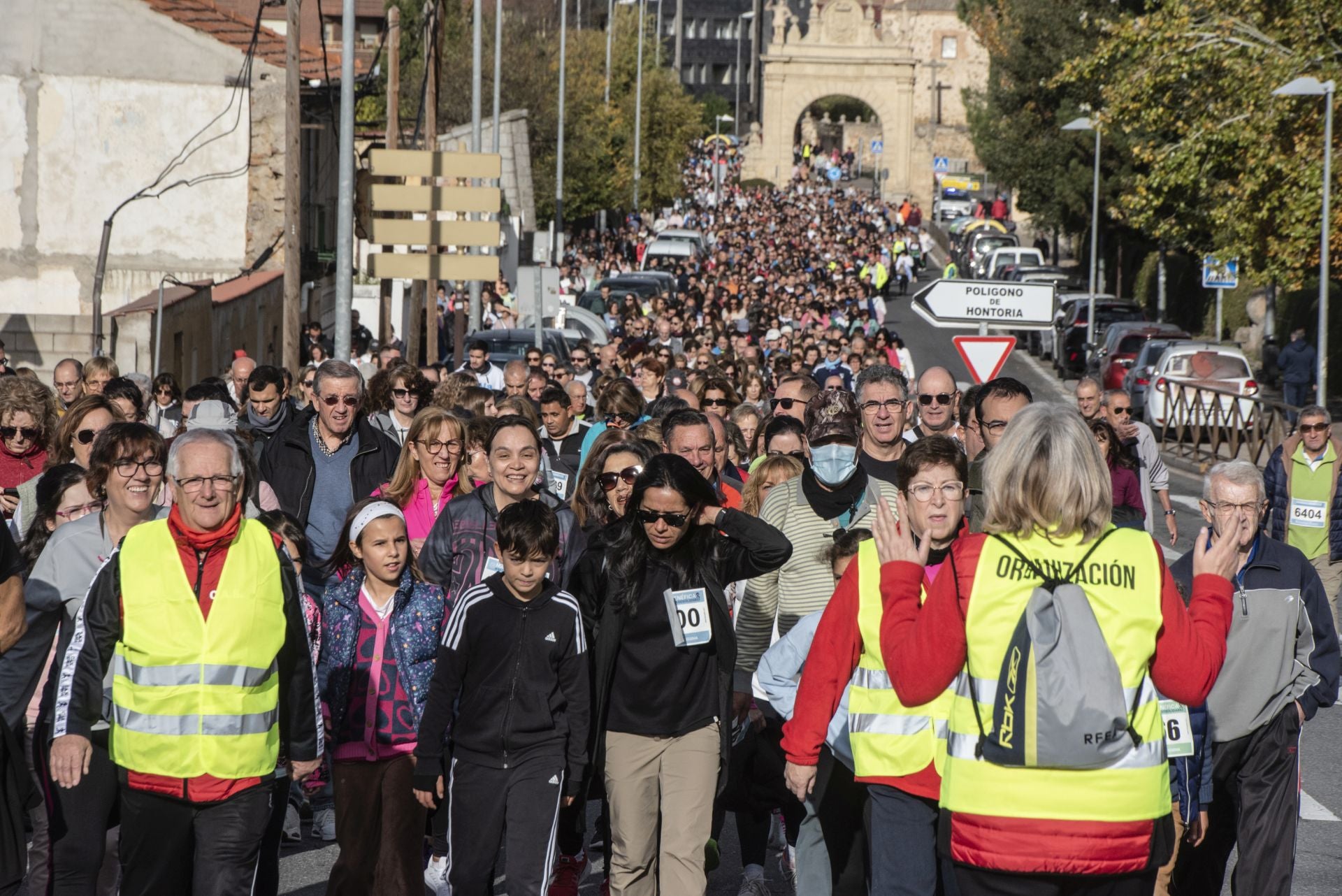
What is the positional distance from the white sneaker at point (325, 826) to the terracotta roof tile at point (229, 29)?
24.7 m

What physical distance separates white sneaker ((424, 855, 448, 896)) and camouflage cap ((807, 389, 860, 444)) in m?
2.24

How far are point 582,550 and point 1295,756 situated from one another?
272cm

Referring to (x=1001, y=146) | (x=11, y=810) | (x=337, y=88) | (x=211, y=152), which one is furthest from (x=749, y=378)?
(x=1001, y=146)

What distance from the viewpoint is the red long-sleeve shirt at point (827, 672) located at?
554 centimetres

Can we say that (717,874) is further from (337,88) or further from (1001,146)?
(1001,146)

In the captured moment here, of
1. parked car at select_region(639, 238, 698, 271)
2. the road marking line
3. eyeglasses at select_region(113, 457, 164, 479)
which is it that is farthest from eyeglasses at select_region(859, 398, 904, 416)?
parked car at select_region(639, 238, 698, 271)

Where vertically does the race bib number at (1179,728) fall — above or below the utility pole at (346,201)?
below

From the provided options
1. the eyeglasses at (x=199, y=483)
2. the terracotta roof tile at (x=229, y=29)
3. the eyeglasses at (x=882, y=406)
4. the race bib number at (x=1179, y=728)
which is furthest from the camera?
the terracotta roof tile at (x=229, y=29)

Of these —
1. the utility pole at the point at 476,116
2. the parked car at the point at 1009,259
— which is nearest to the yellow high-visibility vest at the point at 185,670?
the utility pole at the point at 476,116

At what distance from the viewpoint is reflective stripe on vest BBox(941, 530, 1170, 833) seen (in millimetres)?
4176

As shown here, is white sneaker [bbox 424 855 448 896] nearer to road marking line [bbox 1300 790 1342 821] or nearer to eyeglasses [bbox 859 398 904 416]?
eyeglasses [bbox 859 398 904 416]

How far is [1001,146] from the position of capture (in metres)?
55.0

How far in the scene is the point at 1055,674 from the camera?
415 centimetres

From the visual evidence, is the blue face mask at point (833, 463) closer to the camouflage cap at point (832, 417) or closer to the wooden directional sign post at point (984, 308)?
the camouflage cap at point (832, 417)
